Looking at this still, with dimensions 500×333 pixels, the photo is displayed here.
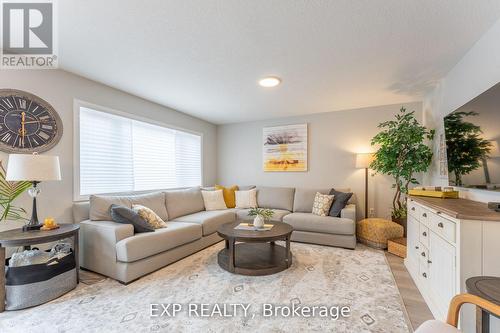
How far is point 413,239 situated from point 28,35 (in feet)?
14.5

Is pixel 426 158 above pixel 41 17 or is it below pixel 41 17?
below

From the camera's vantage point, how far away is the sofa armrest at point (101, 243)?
8.03ft

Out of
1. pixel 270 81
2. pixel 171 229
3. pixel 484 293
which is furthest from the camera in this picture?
pixel 270 81

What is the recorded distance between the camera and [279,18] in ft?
5.92

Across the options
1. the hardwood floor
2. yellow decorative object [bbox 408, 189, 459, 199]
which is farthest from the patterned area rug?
yellow decorative object [bbox 408, 189, 459, 199]

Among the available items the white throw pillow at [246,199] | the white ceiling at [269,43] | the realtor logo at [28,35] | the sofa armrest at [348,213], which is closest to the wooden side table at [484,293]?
the white ceiling at [269,43]

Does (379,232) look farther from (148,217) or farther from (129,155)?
(129,155)

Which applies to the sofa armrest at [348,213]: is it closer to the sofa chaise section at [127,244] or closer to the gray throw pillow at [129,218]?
the sofa chaise section at [127,244]

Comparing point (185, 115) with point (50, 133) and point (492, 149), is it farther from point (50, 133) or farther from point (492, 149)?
point (492, 149)

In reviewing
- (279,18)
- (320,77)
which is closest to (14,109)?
(279,18)

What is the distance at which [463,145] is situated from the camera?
6.79 feet

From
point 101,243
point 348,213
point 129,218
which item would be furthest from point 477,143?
point 101,243

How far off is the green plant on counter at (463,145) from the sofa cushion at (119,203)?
3.66 m

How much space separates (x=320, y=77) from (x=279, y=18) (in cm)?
129
